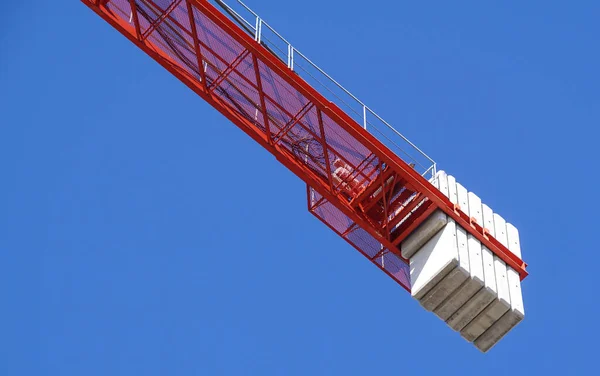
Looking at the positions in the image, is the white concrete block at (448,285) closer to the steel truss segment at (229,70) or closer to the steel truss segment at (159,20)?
the steel truss segment at (229,70)

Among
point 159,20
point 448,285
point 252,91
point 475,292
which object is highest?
point 159,20

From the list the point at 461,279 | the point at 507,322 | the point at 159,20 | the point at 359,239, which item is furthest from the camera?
the point at 359,239

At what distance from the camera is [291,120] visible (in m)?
43.5

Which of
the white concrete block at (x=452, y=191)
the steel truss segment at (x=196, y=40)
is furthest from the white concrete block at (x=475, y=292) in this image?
the steel truss segment at (x=196, y=40)

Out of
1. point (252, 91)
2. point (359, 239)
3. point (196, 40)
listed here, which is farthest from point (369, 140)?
point (196, 40)

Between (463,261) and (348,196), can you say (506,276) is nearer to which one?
(463,261)

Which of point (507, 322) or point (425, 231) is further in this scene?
point (425, 231)

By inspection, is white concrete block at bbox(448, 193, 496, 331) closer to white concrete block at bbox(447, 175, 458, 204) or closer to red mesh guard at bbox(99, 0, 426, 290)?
white concrete block at bbox(447, 175, 458, 204)

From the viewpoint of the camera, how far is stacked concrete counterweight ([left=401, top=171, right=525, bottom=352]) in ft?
142

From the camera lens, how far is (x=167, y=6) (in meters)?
42.7

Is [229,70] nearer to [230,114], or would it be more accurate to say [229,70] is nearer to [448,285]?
[230,114]

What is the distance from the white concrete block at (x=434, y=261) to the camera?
4306 cm

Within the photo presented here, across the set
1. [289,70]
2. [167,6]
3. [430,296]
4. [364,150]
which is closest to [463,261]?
[430,296]

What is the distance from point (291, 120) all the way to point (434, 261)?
5372mm
